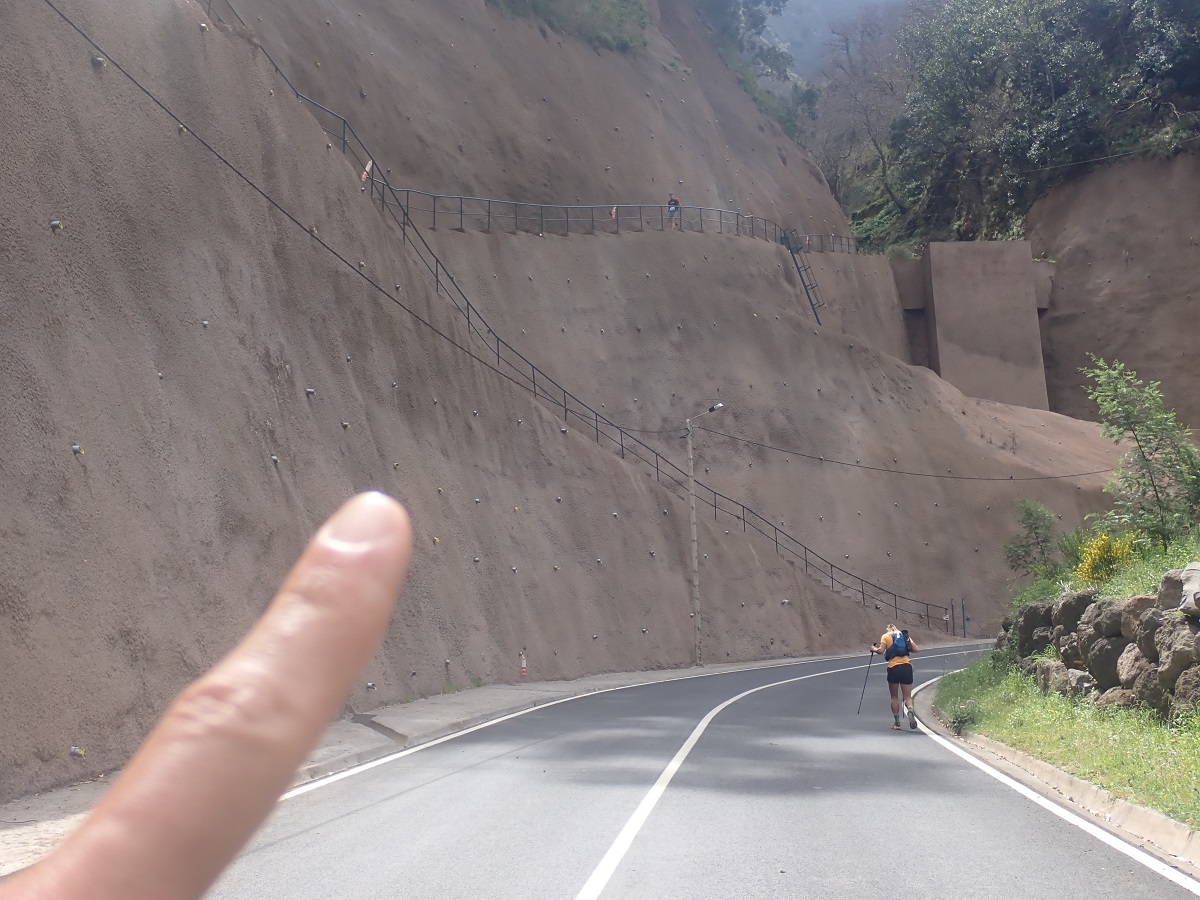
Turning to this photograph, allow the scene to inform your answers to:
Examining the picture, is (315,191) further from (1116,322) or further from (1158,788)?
(1116,322)

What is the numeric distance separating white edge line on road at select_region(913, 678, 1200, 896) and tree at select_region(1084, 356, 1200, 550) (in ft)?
20.9

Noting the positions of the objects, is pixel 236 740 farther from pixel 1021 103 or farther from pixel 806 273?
pixel 1021 103

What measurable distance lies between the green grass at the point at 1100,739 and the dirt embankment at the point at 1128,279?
4650 cm

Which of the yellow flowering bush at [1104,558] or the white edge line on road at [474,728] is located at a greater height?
the yellow flowering bush at [1104,558]

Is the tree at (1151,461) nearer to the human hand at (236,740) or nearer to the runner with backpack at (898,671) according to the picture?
the runner with backpack at (898,671)

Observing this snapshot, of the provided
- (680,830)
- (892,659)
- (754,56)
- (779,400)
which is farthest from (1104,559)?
(754,56)

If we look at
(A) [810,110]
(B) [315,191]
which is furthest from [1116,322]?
(B) [315,191]

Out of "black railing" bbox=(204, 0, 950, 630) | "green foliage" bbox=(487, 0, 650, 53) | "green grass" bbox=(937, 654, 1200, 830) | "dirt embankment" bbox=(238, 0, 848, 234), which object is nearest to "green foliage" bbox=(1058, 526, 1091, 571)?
"green grass" bbox=(937, 654, 1200, 830)

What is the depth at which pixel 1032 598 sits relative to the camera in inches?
787

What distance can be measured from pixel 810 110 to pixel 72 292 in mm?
70619

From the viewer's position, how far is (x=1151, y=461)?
59.7 ft

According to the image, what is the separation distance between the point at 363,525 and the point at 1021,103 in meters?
67.6

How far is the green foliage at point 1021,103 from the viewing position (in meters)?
58.9

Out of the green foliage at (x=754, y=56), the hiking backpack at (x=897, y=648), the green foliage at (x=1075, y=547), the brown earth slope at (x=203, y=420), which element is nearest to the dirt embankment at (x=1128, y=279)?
the green foliage at (x=754, y=56)
